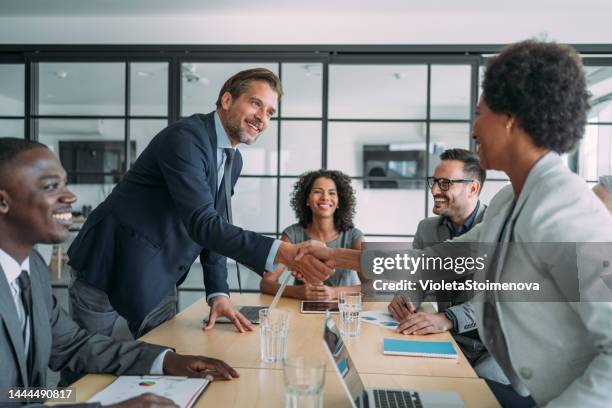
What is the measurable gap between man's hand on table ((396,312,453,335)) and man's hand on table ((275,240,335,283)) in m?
0.38

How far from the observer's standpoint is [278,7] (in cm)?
452

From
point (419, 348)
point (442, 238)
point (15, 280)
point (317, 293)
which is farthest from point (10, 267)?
point (442, 238)

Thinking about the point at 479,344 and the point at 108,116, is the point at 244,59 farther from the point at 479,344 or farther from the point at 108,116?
the point at 479,344

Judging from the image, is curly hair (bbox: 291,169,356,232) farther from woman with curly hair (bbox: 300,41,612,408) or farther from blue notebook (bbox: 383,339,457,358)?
woman with curly hair (bbox: 300,41,612,408)

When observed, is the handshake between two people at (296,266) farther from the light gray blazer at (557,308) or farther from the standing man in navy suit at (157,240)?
the light gray blazer at (557,308)

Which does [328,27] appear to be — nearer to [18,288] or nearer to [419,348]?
[419,348]

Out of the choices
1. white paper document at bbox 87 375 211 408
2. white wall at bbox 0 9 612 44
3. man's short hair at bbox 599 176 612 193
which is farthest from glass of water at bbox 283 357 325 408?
white wall at bbox 0 9 612 44

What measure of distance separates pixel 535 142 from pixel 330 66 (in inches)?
145

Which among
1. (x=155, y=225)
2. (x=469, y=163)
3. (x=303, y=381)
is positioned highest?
(x=469, y=163)

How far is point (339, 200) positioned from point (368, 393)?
2.28m

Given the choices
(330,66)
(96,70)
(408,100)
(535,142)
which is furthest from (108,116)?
(535,142)

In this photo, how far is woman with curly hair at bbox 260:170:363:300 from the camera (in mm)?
3102

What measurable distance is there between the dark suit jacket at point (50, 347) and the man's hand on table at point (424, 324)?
920 mm

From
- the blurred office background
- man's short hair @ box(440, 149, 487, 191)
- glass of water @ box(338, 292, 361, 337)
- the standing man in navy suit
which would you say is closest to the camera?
glass of water @ box(338, 292, 361, 337)
